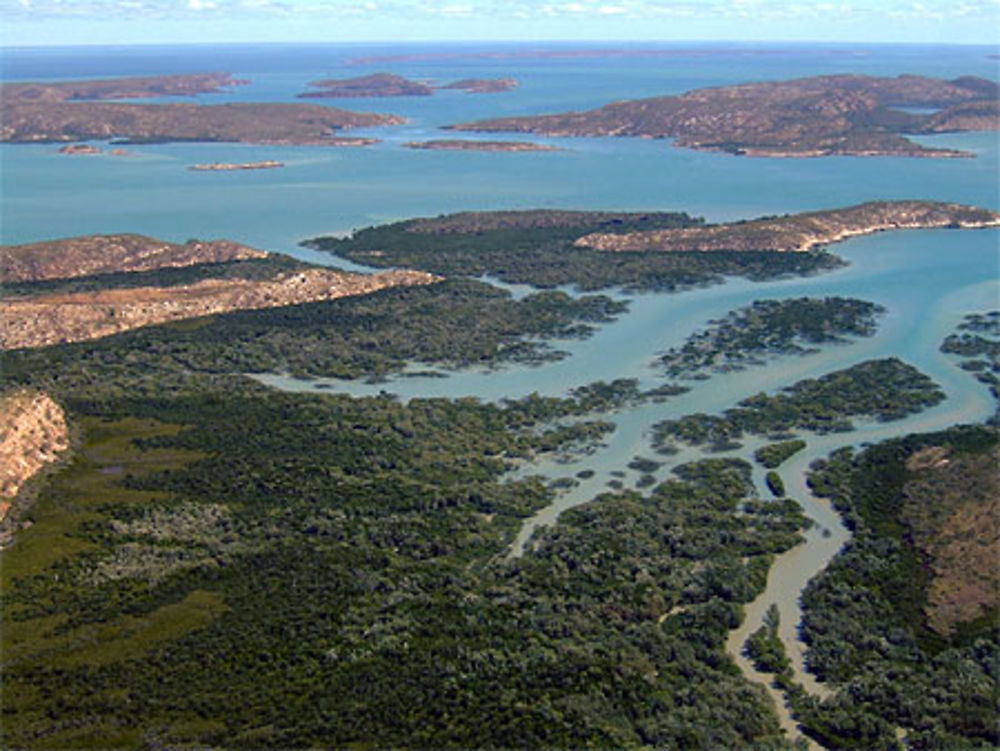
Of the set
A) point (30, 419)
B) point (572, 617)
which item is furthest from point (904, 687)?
point (30, 419)

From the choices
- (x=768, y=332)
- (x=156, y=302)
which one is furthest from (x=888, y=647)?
(x=156, y=302)

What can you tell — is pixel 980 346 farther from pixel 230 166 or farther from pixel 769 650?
pixel 230 166

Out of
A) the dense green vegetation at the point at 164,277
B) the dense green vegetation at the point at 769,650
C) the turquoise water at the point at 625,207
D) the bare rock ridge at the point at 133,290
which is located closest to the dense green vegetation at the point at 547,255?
the turquoise water at the point at 625,207

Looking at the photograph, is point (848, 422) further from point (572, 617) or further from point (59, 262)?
point (59, 262)

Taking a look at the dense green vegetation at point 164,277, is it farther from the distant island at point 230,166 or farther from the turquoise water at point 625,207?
the distant island at point 230,166

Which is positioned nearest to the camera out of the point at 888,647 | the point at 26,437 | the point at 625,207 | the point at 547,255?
the point at 888,647

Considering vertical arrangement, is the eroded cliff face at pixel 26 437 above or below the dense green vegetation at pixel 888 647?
above

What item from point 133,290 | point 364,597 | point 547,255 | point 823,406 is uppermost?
point 547,255

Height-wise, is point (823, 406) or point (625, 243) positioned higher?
point (625, 243)
